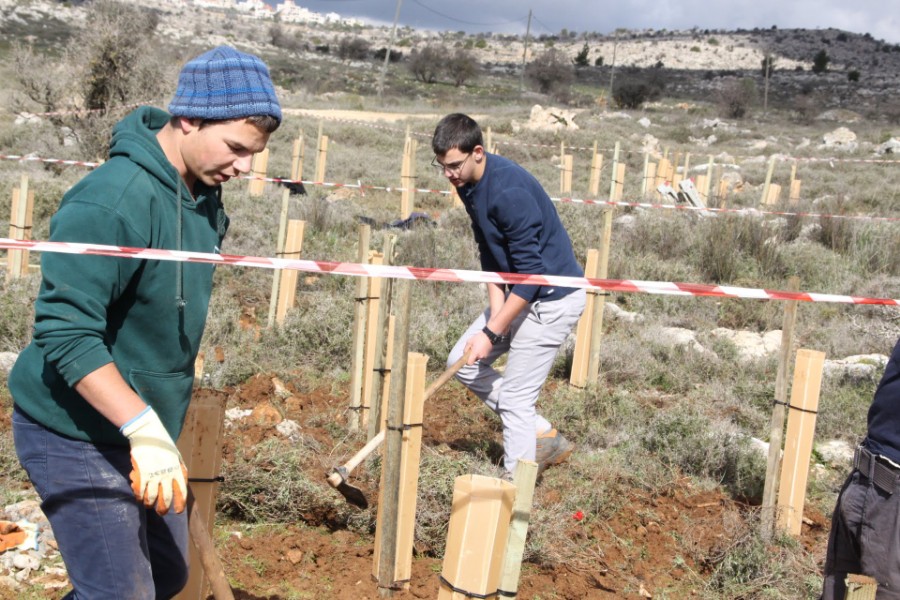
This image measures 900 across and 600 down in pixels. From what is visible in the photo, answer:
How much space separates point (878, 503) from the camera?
2.71 meters

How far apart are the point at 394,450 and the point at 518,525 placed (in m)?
1.08

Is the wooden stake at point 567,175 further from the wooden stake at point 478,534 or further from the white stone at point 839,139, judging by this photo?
the white stone at point 839,139

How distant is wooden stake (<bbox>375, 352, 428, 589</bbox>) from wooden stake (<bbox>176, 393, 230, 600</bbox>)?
679mm

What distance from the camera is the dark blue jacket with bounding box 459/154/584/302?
13.0 feet

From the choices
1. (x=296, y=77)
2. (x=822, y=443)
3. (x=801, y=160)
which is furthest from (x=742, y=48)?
(x=822, y=443)

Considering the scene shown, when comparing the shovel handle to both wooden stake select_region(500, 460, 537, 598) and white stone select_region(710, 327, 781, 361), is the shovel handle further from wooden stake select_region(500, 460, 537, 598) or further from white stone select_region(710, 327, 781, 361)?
white stone select_region(710, 327, 781, 361)

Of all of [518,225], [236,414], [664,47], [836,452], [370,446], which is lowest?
[236,414]

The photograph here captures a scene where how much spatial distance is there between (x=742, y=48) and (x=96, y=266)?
86001 mm

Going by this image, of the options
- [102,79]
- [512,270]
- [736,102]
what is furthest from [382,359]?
[736,102]

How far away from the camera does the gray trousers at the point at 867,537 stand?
2680 millimetres

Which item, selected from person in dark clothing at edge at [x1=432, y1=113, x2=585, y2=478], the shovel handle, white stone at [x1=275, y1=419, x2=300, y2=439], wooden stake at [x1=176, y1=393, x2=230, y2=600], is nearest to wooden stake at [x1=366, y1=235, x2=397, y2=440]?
the shovel handle

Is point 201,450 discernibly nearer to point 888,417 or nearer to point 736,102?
point 888,417

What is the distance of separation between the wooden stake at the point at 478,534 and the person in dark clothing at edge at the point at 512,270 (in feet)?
6.56

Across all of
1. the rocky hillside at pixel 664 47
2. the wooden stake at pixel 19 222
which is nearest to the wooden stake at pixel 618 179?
the wooden stake at pixel 19 222
